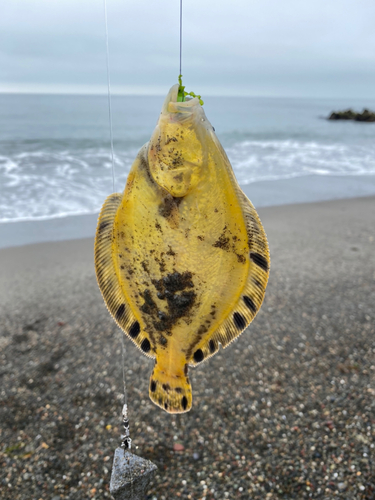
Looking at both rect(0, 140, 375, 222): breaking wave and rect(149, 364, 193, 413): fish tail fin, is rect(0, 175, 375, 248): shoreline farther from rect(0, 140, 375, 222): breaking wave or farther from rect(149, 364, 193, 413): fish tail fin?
rect(149, 364, 193, 413): fish tail fin

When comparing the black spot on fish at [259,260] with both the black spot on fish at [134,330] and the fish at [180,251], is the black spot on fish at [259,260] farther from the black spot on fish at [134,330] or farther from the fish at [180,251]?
the black spot on fish at [134,330]

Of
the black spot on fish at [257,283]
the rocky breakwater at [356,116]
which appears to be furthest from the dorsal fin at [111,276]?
the rocky breakwater at [356,116]

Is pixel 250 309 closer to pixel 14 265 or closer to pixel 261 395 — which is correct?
pixel 261 395

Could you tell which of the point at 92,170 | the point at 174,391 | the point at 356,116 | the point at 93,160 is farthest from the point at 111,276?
the point at 356,116

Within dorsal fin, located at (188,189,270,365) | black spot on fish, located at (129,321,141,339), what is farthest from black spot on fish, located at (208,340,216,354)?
black spot on fish, located at (129,321,141,339)

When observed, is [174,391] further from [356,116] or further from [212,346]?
[356,116]

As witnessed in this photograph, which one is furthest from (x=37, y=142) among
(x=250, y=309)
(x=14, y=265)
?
(x=250, y=309)

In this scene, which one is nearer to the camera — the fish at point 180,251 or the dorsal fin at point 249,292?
the fish at point 180,251
